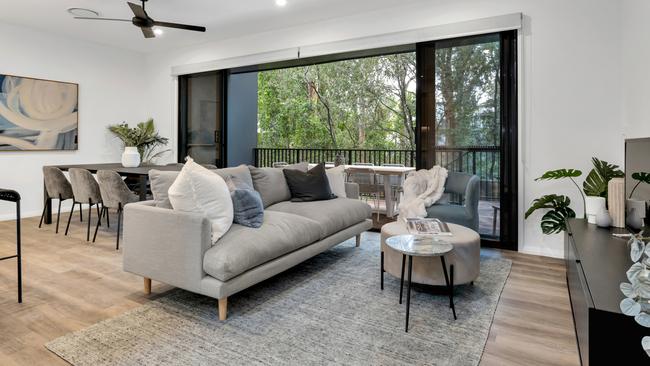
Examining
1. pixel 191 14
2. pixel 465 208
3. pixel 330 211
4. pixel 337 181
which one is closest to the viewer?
pixel 330 211

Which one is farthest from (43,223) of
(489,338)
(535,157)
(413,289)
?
(535,157)

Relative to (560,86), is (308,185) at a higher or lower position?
lower

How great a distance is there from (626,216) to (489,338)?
1421 mm

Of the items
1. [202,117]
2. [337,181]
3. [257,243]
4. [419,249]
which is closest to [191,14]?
[202,117]

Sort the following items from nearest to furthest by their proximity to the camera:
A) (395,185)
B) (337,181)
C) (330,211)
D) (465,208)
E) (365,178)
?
(330,211), (465,208), (337,181), (395,185), (365,178)

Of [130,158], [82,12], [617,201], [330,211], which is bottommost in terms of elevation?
[330,211]

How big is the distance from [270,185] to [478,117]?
2303 millimetres

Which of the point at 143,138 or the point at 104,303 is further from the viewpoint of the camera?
the point at 143,138

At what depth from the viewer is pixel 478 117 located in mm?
4039

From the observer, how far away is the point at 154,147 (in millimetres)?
6910

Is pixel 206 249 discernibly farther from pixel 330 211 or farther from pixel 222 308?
pixel 330 211

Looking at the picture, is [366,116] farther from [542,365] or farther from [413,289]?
[542,365]

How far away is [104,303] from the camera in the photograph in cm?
254

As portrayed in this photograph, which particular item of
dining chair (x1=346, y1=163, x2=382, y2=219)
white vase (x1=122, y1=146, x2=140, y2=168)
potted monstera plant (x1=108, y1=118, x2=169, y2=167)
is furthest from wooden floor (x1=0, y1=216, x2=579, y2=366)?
potted monstera plant (x1=108, y1=118, x2=169, y2=167)
